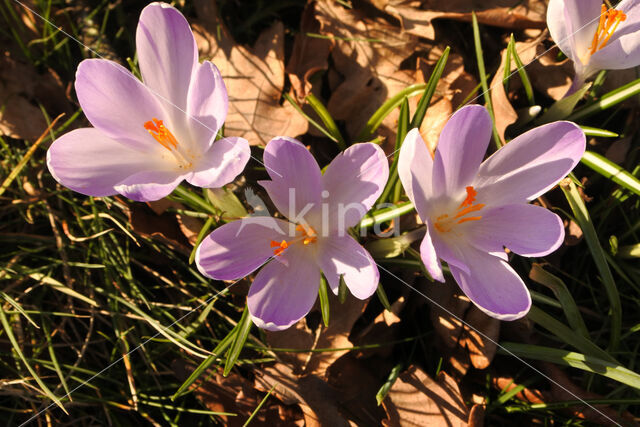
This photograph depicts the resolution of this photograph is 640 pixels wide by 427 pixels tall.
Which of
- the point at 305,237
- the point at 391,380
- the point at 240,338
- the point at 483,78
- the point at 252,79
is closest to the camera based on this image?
the point at 305,237

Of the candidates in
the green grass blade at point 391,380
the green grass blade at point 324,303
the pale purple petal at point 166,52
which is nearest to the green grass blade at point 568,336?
the green grass blade at point 391,380

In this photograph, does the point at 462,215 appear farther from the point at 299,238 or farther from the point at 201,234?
the point at 201,234

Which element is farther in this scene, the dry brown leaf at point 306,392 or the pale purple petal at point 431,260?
the dry brown leaf at point 306,392

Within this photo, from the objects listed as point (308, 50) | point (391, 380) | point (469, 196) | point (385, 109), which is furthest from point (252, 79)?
point (391, 380)

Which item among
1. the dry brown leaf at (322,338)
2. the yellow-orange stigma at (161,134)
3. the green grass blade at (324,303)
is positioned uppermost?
the yellow-orange stigma at (161,134)

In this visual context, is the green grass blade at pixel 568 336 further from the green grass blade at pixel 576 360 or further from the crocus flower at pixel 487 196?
the crocus flower at pixel 487 196

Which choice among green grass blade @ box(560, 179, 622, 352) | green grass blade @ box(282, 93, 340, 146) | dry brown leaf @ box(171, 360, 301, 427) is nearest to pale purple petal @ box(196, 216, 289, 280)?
green grass blade @ box(282, 93, 340, 146)
